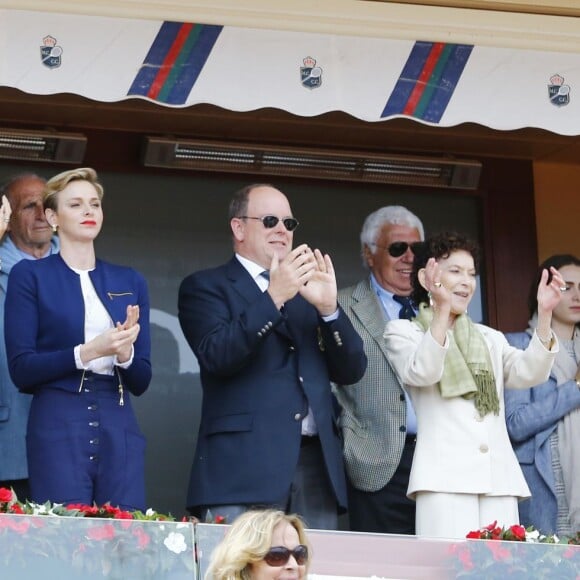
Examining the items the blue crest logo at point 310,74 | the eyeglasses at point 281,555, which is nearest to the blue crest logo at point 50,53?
the blue crest logo at point 310,74

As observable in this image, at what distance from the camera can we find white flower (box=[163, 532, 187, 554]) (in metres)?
6.77

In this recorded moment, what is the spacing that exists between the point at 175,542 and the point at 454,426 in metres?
1.58

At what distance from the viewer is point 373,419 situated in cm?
842

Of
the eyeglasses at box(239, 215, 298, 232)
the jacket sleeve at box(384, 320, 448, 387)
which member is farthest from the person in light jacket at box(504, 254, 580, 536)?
the eyeglasses at box(239, 215, 298, 232)

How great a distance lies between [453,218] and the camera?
10.4 meters

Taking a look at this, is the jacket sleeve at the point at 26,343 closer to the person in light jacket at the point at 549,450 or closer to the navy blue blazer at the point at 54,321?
the navy blue blazer at the point at 54,321

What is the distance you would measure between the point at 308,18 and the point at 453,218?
A: 2.09 m

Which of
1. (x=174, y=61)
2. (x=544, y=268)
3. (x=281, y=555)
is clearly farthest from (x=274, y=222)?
(x=281, y=555)

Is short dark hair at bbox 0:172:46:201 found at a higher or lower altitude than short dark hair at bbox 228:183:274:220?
higher

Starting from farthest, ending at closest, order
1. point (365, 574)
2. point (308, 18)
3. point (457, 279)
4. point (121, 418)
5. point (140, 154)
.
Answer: point (140, 154), point (308, 18), point (457, 279), point (121, 418), point (365, 574)

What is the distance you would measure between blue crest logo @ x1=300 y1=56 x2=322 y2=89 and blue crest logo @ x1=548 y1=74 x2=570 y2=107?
1.15m

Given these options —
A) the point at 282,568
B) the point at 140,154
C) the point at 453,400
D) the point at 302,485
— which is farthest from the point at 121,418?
the point at 140,154

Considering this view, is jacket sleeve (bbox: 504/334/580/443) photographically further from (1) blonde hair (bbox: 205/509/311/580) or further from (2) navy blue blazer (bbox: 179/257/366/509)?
(1) blonde hair (bbox: 205/509/311/580)

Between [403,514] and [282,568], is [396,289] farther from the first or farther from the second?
[282,568]
